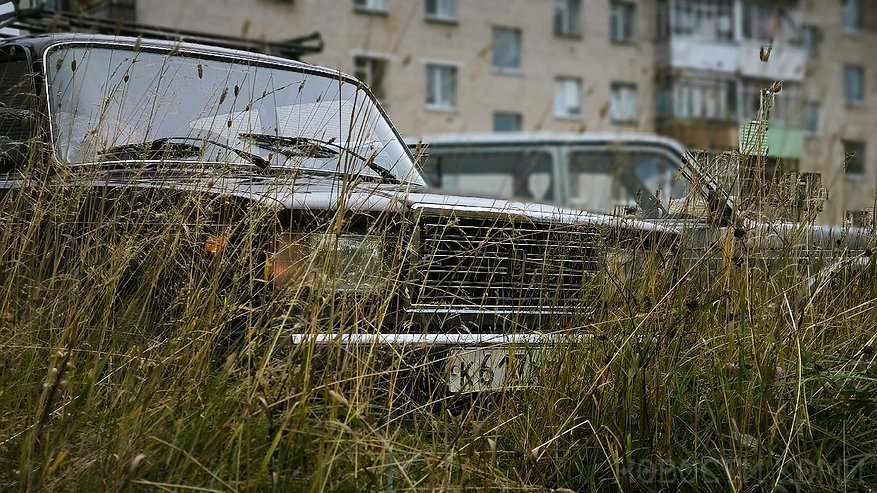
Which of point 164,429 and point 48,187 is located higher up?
point 48,187

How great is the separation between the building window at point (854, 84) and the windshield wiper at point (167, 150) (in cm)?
4565

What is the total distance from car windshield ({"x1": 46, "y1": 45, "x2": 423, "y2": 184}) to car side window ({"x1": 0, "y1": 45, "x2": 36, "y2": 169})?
0.11 metres

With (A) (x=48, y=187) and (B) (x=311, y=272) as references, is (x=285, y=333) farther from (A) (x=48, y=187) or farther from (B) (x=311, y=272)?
(A) (x=48, y=187)

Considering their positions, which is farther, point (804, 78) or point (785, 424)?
point (804, 78)

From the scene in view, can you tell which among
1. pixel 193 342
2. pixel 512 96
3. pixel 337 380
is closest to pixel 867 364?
pixel 337 380

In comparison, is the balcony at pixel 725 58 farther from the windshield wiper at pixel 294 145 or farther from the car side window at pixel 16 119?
the car side window at pixel 16 119

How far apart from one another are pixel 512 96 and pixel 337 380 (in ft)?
119

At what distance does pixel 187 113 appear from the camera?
4.79 metres

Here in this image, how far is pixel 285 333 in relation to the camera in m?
3.62

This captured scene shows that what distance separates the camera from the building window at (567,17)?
134 feet

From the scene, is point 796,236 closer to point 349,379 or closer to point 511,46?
point 349,379

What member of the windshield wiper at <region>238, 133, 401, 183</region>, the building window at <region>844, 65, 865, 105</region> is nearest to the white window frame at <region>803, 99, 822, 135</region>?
the building window at <region>844, 65, 865, 105</region>

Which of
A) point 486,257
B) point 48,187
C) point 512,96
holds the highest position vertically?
point 48,187

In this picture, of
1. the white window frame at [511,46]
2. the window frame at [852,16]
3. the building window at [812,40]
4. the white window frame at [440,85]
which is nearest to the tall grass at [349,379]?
the white window frame at [440,85]
